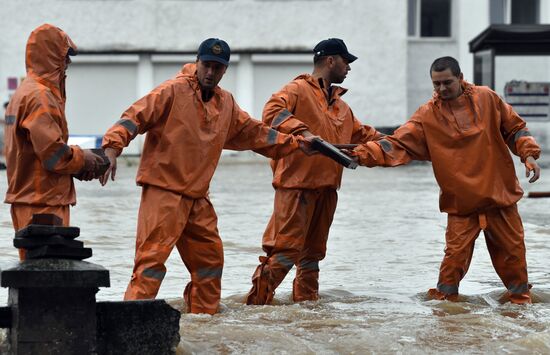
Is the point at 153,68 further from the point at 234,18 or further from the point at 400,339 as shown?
the point at 400,339

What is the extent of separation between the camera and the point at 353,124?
33.1 ft

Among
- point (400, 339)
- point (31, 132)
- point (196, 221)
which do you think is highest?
point (31, 132)

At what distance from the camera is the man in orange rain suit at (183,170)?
8406 mm

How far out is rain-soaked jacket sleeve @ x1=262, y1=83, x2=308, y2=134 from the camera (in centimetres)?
940

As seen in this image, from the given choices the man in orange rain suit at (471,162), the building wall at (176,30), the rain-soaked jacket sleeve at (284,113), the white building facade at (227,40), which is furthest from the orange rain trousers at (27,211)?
the building wall at (176,30)

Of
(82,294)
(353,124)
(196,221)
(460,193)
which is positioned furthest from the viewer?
(353,124)

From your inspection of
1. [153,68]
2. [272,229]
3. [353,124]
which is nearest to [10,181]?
[272,229]

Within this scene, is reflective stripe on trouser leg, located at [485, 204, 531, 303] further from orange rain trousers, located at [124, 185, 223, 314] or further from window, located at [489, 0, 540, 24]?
window, located at [489, 0, 540, 24]

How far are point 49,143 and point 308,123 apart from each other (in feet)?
8.23

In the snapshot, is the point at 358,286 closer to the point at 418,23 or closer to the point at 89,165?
the point at 89,165

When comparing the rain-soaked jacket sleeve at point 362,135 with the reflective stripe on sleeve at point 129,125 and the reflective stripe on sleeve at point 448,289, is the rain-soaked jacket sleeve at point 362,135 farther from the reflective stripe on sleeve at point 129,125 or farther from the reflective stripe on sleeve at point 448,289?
the reflective stripe on sleeve at point 129,125

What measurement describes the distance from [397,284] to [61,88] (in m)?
3.79

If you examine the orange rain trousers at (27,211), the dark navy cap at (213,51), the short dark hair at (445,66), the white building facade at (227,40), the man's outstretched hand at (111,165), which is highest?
the white building facade at (227,40)

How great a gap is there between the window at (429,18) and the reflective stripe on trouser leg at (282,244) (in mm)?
25755
